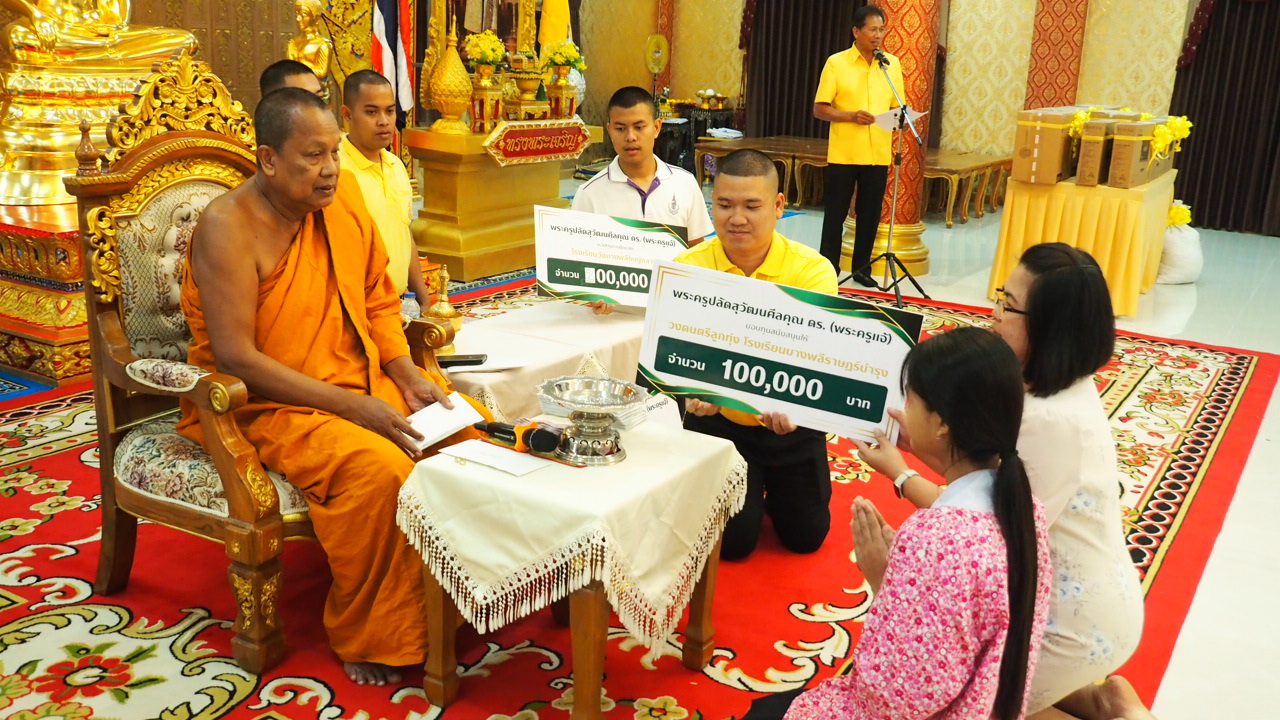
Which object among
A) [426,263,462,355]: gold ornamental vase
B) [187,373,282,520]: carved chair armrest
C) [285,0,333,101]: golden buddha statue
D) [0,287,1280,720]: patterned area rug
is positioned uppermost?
[285,0,333,101]: golden buddha statue

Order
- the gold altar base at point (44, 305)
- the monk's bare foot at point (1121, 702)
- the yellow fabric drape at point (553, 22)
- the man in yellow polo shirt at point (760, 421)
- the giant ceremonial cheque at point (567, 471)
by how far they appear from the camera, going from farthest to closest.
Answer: the yellow fabric drape at point (553, 22), the gold altar base at point (44, 305), the man in yellow polo shirt at point (760, 421), the monk's bare foot at point (1121, 702), the giant ceremonial cheque at point (567, 471)

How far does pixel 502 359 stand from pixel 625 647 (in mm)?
892

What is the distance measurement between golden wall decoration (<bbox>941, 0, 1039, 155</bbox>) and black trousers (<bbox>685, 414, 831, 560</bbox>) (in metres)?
9.08

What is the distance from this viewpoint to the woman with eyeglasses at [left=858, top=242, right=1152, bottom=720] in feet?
6.26

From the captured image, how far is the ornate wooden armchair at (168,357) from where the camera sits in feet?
8.04

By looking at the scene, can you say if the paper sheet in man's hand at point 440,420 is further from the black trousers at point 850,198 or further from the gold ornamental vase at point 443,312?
the black trousers at point 850,198

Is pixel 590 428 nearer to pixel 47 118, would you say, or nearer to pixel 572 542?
pixel 572 542

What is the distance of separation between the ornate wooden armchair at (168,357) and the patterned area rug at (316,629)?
14 cm

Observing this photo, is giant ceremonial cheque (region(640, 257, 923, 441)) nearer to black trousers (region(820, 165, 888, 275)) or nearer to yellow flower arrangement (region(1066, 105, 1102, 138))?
black trousers (region(820, 165, 888, 275))

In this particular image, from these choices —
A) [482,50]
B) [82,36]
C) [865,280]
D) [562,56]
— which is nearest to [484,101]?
[482,50]

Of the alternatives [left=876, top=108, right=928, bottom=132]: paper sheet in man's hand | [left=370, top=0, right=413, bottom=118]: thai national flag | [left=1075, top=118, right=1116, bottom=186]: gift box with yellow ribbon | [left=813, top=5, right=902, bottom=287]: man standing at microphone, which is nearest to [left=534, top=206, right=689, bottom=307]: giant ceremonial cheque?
Result: [left=876, top=108, right=928, bottom=132]: paper sheet in man's hand

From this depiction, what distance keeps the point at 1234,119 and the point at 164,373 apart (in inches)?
410

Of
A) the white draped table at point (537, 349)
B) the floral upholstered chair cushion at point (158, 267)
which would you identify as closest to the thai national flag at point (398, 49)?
the white draped table at point (537, 349)

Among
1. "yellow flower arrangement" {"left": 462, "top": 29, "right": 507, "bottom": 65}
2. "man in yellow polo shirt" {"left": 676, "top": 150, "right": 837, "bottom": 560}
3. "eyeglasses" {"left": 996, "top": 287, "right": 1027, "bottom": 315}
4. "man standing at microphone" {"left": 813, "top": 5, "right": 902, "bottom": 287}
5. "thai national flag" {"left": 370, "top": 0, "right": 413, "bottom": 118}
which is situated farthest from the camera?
"thai national flag" {"left": 370, "top": 0, "right": 413, "bottom": 118}
